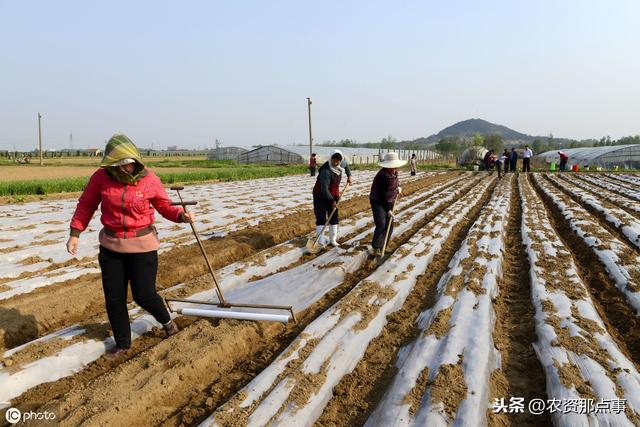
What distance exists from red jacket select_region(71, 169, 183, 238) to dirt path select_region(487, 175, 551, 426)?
2.70 metres

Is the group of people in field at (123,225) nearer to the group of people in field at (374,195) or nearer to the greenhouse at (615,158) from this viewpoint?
the group of people in field at (374,195)

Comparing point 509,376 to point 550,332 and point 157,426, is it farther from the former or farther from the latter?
point 157,426

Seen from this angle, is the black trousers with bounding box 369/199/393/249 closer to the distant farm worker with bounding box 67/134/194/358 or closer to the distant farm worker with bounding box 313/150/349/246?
the distant farm worker with bounding box 313/150/349/246

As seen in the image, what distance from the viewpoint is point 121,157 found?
3125 millimetres

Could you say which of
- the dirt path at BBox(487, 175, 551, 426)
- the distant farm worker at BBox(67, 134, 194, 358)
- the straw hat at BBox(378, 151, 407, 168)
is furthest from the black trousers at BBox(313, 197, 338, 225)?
the distant farm worker at BBox(67, 134, 194, 358)

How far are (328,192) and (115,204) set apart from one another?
149 inches

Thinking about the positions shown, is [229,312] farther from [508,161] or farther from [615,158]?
[615,158]

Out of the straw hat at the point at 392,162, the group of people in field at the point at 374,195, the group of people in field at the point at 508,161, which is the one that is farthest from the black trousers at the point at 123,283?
the group of people in field at the point at 508,161

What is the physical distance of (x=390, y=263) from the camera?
5.82 metres

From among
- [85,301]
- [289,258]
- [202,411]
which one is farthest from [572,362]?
[85,301]

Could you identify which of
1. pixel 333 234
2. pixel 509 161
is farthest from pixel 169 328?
pixel 509 161

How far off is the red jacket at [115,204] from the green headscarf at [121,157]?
6 cm

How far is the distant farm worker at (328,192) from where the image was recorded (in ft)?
21.5

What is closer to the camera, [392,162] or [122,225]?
[122,225]
